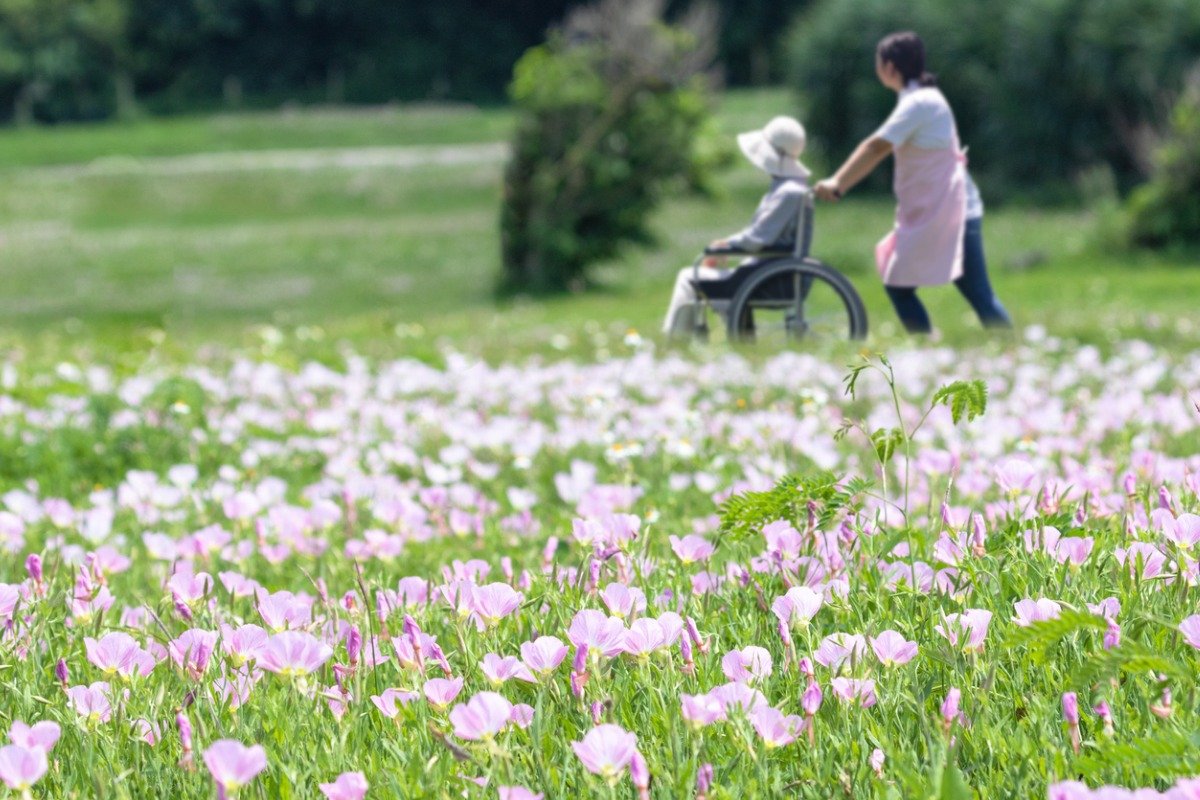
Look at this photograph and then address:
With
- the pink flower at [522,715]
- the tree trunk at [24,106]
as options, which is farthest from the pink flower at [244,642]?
the tree trunk at [24,106]

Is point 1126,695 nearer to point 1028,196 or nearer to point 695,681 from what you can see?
point 695,681

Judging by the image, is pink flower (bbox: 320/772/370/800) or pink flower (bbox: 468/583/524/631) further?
pink flower (bbox: 468/583/524/631)

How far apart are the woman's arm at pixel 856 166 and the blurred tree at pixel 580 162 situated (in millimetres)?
15523

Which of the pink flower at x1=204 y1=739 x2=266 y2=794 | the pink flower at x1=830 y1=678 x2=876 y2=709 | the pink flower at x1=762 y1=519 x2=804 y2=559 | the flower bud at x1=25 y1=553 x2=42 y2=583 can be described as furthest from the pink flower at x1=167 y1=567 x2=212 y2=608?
the pink flower at x1=830 y1=678 x2=876 y2=709

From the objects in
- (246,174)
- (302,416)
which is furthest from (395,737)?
(246,174)

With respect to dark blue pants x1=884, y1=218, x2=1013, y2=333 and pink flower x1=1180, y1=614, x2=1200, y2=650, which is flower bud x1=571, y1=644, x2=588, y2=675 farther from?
pink flower x1=1180, y1=614, x2=1200, y2=650

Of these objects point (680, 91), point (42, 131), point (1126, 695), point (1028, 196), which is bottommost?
point (42, 131)

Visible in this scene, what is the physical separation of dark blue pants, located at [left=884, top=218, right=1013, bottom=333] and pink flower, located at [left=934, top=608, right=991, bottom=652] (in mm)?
441

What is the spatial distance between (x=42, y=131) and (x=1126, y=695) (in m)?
64.4

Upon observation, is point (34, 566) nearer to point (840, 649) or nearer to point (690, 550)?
point (690, 550)

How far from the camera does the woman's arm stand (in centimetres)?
183

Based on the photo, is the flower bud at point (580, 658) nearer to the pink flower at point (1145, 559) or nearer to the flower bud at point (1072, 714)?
the flower bud at point (1072, 714)

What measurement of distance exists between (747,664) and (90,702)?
101 cm

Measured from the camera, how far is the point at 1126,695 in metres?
2.13
